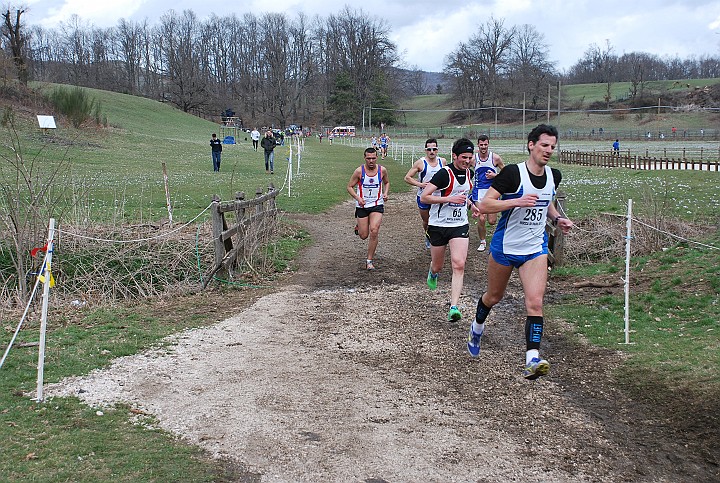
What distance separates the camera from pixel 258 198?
13.1m

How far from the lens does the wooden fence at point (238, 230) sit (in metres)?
11.0

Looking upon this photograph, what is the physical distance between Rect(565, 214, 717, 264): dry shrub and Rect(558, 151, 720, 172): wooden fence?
23851 mm

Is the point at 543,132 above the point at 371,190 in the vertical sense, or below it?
above

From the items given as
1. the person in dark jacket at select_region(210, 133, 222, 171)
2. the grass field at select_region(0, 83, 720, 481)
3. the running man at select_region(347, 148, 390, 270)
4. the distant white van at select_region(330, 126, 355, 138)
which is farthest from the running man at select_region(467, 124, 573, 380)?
the distant white van at select_region(330, 126, 355, 138)

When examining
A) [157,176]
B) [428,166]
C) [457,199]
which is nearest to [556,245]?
[428,166]

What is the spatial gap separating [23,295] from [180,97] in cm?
10218

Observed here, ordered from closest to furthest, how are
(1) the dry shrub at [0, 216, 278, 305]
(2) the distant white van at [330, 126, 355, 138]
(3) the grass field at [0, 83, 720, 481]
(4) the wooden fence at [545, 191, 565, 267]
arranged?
(3) the grass field at [0, 83, 720, 481] → (1) the dry shrub at [0, 216, 278, 305] → (4) the wooden fence at [545, 191, 565, 267] → (2) the distant white van at [330, 126, 355, 138]

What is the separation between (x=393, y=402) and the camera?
19.6 feet

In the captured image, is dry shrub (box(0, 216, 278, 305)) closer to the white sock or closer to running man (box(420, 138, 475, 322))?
running man (box(420, 138, 475, 322))

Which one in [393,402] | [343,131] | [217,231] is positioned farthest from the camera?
[343,131]

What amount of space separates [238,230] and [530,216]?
654 cm

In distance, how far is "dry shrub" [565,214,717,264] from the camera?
11969mm

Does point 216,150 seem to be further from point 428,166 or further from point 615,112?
point 615,112

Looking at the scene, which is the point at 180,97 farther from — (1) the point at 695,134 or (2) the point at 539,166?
(2) the point at 539,166
